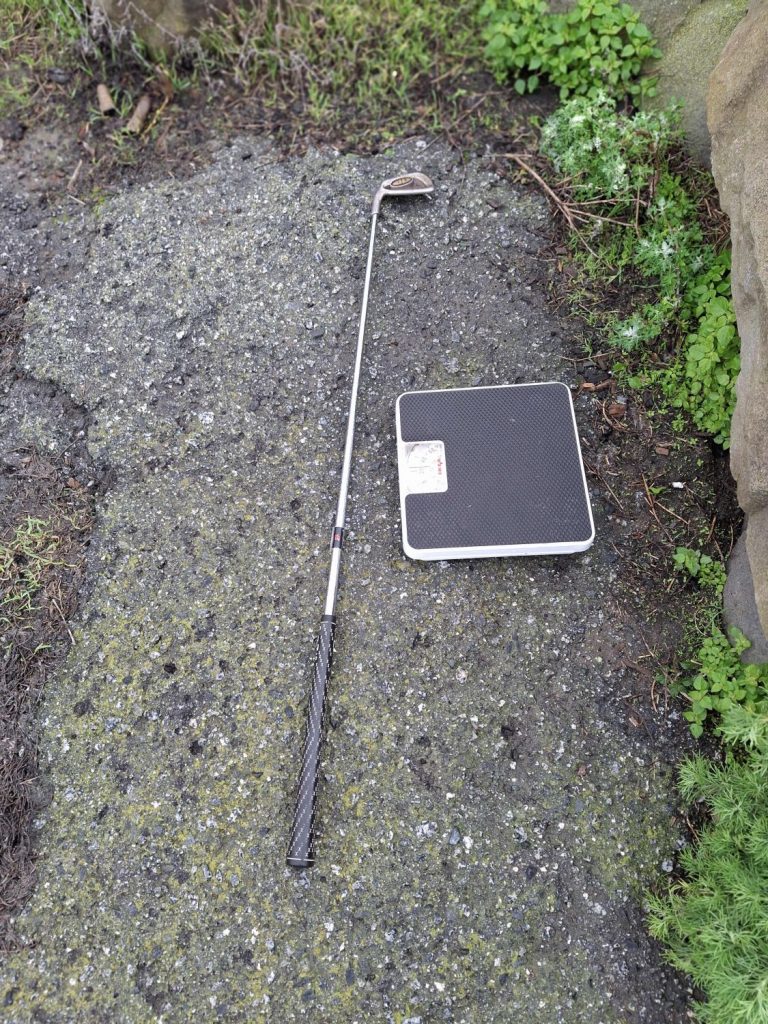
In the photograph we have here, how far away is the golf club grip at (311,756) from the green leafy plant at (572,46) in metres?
2.72

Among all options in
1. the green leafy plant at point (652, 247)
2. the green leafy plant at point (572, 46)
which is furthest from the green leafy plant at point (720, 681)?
the green leafy plant at point (572, 46)

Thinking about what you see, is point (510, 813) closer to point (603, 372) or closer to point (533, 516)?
point (533, 516)

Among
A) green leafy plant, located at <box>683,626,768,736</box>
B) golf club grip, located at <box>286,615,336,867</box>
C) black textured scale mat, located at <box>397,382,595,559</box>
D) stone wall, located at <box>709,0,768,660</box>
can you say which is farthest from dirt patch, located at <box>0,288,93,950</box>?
stone wall, located at <box>709,0,768,660</box>

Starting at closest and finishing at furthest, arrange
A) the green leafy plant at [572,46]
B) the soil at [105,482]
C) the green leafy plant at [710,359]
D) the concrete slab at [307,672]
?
the concrete slab at [307,672] < the soil at [105,482] < the green leafy plant at [710,359] < the green leafy plant at [572,46]

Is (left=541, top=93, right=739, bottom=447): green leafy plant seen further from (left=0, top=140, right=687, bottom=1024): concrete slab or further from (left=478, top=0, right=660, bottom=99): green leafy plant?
(left=0, top=140, right=687, bottom=1024): concrete slab

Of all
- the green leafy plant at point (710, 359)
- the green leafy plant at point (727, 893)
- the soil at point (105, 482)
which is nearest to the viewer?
the green leafy plant at point (727, 893)

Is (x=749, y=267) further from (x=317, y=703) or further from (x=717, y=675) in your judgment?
(x=317, y=703)

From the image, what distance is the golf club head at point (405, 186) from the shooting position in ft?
11.1

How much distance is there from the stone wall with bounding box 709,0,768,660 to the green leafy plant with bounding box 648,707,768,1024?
1.37 feet

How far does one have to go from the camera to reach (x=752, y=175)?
8.27 ft

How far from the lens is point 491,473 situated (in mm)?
2904

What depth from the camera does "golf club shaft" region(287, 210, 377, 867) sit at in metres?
2.47

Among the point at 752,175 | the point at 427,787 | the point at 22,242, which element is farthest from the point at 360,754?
the point at 22,242

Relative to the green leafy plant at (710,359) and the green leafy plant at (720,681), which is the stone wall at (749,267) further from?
the green leafy plant at (710,359)
